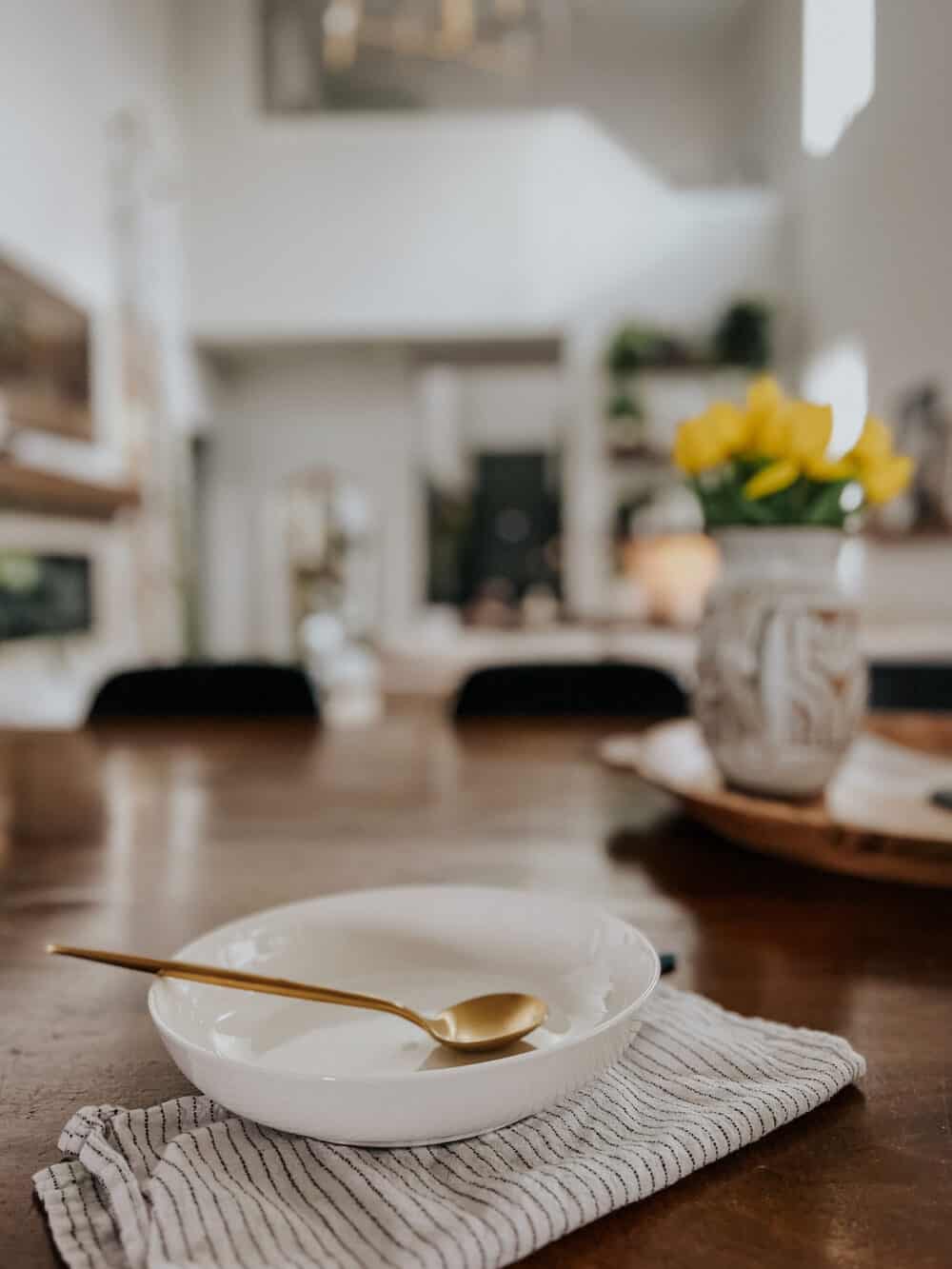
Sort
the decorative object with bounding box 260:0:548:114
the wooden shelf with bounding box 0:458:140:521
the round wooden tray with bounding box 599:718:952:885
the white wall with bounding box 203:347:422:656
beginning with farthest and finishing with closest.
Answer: the white wall with bounding box 203:347:422:656
the decorative object with bounding box 260:0:548:114
the wooden shelf with bounding box 0:458:140:521
the round wooden tray with bounding box 599:718:952:885

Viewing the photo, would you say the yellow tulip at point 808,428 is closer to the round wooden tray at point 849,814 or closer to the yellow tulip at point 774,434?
the yellow tulip at point 774,434

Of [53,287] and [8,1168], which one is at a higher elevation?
[53,287]

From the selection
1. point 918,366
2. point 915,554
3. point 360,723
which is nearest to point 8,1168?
point 360,723

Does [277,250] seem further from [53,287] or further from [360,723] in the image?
[360,723]

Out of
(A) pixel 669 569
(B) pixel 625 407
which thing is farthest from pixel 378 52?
(A) pixel 669 569

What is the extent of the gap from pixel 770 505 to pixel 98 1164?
2.34 feet

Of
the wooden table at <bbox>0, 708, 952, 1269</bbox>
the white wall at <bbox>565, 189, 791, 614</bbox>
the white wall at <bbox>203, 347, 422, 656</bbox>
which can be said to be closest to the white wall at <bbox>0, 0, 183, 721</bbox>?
the white wall at <bbox>203, 347, 422, 656</bbox>

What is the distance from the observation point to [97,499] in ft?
14.9

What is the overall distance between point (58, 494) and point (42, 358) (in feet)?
1.91

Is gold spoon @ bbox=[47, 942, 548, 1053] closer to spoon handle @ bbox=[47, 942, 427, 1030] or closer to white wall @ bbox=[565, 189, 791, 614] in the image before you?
spoon handle @ bbox=[47, 942, 427, 1030]

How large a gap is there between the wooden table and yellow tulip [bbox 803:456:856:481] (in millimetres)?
323

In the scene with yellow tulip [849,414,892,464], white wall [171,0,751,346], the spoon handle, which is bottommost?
the spoon handle

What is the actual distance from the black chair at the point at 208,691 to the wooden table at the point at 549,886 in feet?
1.52

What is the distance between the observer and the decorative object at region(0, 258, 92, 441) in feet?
12.8
